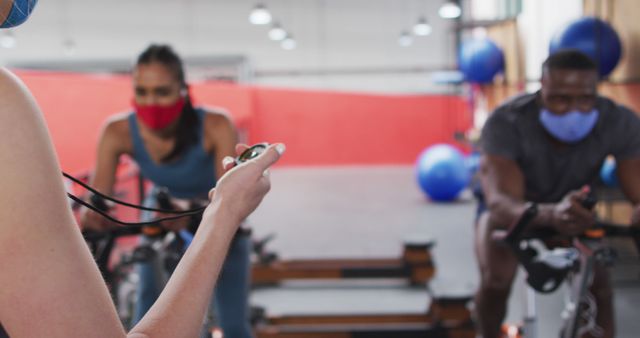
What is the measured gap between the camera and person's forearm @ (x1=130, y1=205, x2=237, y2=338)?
1.00 metres

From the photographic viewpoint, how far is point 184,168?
108 inches

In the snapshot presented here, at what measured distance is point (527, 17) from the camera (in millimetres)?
8844

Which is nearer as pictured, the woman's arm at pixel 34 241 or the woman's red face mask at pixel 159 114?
the woman's arm at pixel 34 241

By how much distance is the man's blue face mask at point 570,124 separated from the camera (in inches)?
108

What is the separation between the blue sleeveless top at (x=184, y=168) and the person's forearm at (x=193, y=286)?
1.66 m

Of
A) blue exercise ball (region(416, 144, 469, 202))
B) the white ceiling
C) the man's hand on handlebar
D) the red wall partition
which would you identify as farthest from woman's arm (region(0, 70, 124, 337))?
the white ceiling

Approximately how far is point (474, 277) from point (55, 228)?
14.8 feet

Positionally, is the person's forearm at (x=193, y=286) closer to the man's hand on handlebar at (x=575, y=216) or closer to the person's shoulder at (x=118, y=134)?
the man's hand on handlebar at (x=575, y=216)

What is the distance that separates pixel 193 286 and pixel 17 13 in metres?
0.45

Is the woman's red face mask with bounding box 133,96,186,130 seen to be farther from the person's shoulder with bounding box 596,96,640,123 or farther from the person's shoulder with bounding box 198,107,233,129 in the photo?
the person's shoulder with bounding box 596,96,640,123

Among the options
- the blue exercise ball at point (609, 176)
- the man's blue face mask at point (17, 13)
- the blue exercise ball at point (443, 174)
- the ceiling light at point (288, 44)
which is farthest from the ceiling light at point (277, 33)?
the man's blue face mask at point (17, 13)

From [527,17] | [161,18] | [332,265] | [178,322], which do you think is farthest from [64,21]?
[178,322]

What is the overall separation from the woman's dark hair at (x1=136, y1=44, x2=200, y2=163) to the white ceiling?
546 inches

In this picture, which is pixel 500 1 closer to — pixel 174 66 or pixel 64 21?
pixel 174 66
